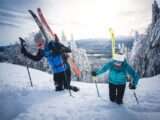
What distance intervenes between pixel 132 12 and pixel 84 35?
1025 mm

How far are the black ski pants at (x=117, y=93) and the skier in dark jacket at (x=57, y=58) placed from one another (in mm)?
658

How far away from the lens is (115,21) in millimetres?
3414

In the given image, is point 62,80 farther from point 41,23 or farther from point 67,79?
point 41,23

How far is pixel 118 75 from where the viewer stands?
291 cm

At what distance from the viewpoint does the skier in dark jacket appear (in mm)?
3209

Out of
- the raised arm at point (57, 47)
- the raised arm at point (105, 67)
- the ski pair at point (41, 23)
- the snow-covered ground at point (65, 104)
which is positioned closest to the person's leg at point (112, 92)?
the snow-covered ground at point (65, 104)

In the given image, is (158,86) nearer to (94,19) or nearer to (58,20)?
(94,19)

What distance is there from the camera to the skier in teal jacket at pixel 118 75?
2.86 m

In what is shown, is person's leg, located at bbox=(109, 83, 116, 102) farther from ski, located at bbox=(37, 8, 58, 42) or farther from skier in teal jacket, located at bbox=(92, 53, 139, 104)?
ski, located at bbox=(37, 8, 58, 42)

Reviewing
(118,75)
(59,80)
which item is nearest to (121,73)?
(118,75)

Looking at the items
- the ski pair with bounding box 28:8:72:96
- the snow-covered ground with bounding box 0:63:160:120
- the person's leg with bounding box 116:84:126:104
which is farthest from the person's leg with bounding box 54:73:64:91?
the person's leg with bounding box 116:84:126:104

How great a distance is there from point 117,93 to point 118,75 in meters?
0.29

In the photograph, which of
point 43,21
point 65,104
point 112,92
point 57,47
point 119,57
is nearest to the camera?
point 65,104

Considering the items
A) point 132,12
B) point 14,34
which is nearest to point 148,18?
point 132,12
